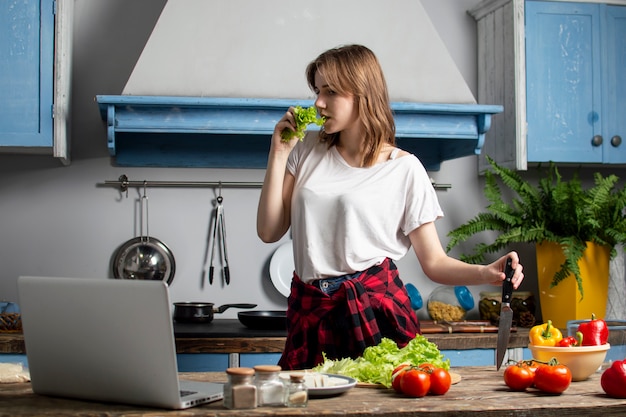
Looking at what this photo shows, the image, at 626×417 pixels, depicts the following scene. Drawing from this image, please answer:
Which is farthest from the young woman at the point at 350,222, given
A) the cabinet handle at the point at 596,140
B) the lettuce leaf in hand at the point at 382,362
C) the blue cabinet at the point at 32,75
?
the cabinet handle at the point at 596,140

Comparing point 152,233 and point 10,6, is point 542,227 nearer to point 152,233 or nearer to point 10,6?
point 152,233

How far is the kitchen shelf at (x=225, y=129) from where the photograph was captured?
315 cm

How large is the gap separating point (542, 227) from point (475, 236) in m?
Result: 0.44

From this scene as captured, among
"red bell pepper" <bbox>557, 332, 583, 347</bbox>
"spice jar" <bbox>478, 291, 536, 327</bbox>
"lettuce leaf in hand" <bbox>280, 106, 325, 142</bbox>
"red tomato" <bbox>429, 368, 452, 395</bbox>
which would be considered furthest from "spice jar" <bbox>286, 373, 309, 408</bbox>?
"spice jar" <bbox>478, 291, 536, 327</bbox>

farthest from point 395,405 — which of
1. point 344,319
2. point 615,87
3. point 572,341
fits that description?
point 615,87

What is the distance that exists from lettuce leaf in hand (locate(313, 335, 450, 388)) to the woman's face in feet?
2.28

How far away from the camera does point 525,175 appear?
157 inches

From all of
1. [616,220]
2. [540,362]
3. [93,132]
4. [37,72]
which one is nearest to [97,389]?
[540,362]

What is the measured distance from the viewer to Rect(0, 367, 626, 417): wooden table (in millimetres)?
1357

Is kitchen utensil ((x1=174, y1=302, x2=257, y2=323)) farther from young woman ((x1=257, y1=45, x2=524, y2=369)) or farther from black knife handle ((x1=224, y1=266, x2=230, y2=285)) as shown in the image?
young woman ((x1=257, y1=45, x2=524, y2=369))

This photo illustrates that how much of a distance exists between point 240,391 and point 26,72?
223 cm

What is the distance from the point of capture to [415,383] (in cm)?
152

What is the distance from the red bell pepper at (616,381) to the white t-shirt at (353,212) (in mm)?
770

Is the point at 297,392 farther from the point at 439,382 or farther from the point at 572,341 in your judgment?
the point at 572,341
